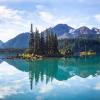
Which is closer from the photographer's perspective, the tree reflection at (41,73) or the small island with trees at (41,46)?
the tree reflection at (41,73)

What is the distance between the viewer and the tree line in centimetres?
12891

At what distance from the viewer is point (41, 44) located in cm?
13062

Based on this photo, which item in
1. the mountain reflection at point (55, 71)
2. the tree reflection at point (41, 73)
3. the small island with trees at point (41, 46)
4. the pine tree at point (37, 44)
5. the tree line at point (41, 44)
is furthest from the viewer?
the tree line at point (41, 44)

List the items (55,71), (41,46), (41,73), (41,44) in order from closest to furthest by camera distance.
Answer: (41,73) → (55,71) → (41,44) → (41,46)

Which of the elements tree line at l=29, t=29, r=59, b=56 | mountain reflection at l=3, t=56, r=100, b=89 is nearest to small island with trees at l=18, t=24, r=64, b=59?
tree line at l=29, t=29, r=59, b=56

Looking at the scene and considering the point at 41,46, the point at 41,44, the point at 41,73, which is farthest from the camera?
the point at 41,46

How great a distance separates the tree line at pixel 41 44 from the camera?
423 feet

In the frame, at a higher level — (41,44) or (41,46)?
(41,44)

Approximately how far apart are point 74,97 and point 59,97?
5.37 feet

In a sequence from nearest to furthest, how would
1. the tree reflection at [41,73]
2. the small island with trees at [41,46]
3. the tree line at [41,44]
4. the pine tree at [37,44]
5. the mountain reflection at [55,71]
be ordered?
the tree reflection at [41,73]
the mountain reflection at [55,71]
the pine tree at [37,44]
the small island with trees at [41,46]
the tree line at [41,44]

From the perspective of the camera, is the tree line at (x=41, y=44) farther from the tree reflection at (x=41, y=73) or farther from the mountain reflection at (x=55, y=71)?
the tree reflection at (x=41, y=73)

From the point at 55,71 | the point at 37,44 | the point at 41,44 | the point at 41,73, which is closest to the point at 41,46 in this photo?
the point at 41,44

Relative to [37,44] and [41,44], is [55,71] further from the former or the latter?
[41,44]

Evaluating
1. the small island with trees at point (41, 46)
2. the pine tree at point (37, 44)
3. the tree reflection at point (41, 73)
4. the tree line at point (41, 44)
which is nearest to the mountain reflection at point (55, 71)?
the tree reflection at point (41, 73)
